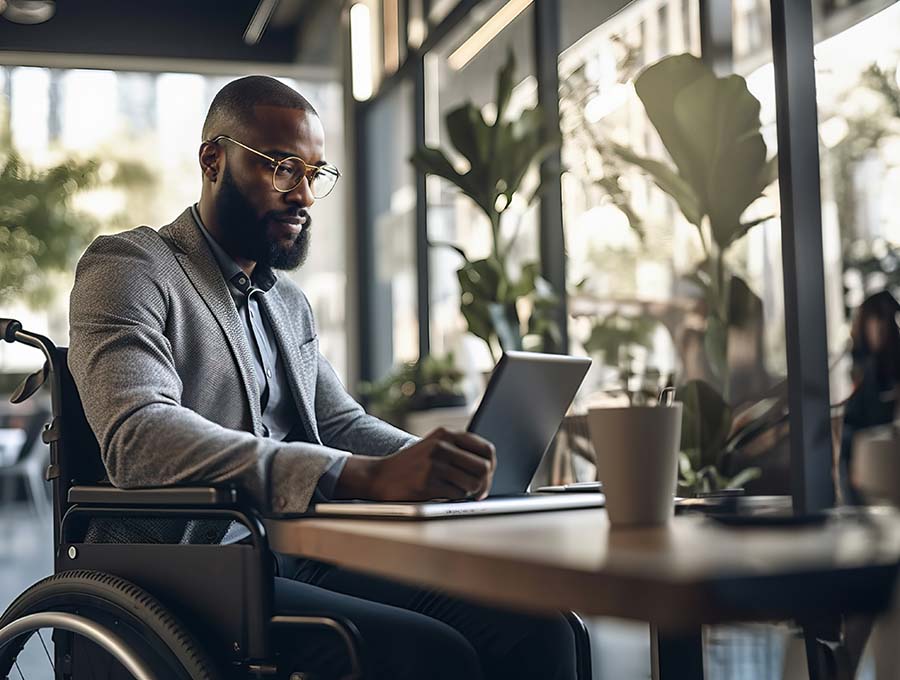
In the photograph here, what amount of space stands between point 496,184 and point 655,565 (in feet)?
9.75

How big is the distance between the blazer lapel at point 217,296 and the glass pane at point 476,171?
1.93 meters

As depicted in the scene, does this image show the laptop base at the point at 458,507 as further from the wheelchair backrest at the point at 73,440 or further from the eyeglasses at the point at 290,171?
the eyeglasses at the point at 290,171

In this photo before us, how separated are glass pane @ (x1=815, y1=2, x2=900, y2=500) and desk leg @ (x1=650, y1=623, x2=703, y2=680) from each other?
4.23 ft

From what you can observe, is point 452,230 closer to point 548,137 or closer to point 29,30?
point 548,137

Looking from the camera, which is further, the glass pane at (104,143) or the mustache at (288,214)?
the glass pane at (104,143)

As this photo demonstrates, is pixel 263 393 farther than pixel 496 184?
No

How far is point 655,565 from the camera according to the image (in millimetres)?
745

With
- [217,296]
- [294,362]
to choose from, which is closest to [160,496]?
[217,296]

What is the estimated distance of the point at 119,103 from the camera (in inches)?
353

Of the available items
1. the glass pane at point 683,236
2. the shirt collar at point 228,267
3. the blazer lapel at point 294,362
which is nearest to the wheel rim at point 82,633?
the blazer lapel at point 294,362

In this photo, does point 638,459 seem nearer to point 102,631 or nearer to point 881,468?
point 881,468

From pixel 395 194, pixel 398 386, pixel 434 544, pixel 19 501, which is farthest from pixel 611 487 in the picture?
pixel 19 501

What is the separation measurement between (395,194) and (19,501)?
5.04m

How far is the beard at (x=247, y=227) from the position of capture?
1832 mm
